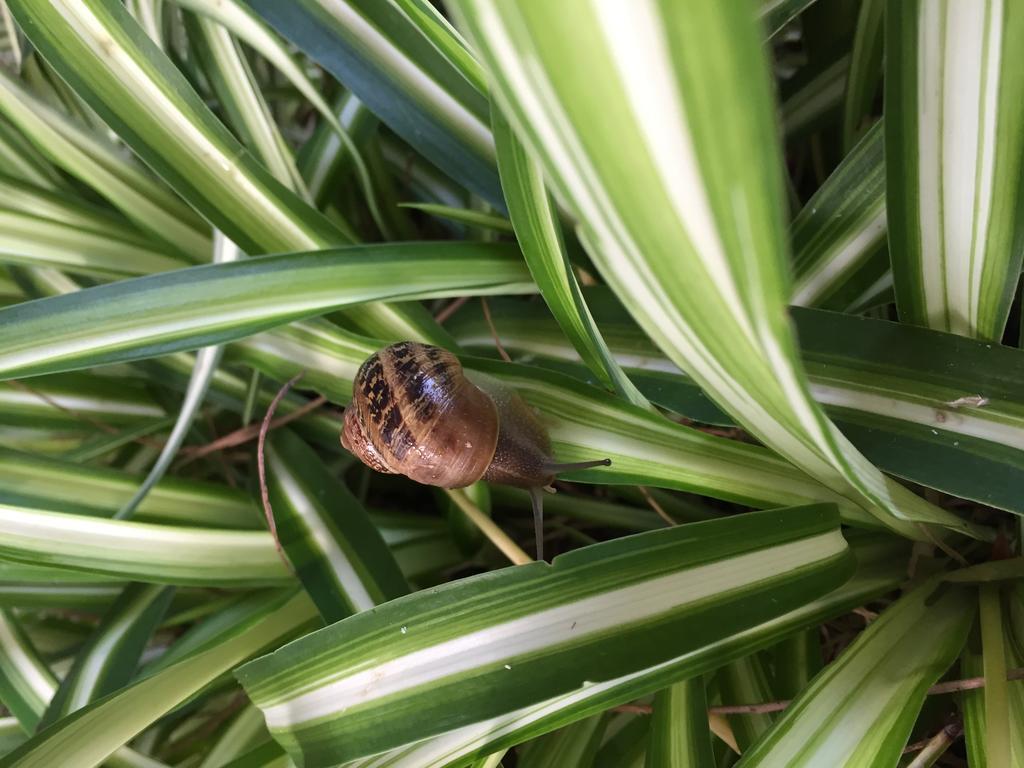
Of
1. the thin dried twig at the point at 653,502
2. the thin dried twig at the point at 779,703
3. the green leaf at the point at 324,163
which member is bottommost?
the thin dried twig at the point at 779,703

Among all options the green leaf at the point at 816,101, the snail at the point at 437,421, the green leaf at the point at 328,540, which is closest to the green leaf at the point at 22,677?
the green leaf at the point at 328,540

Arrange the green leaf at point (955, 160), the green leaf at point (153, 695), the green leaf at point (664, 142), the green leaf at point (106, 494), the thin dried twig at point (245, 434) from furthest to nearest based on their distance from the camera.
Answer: the thin dried twig at point (245, 434)
the green leaf at point (106, 494)
the green leaf at point (153, 695)
the green leaf at point (955, 160)
the green leaf at point (664, 142)

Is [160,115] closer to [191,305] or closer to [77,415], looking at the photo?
[191,305]

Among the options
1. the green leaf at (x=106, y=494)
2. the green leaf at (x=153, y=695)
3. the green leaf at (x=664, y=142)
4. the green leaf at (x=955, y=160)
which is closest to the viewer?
the green leaf at (x=664, y=142)

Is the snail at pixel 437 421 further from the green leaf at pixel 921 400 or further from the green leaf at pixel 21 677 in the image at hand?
the green leaf at pixel 21 677

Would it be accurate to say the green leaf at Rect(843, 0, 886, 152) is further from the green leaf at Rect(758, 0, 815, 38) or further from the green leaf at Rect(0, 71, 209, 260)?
the green leaf at Rect(0, 71, 209, 260)

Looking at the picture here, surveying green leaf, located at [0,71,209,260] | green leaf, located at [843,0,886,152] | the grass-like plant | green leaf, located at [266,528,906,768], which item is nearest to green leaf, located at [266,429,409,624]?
the grass-like plant
